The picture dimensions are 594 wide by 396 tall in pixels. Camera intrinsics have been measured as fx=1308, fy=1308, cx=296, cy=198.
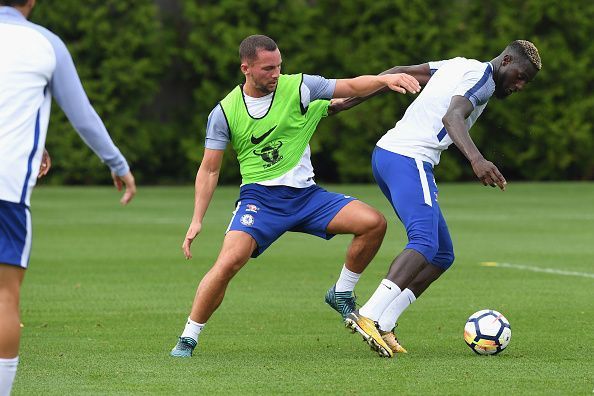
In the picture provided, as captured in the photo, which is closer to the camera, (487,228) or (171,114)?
(487,228)

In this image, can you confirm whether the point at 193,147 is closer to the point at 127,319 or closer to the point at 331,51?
the point at 331,51

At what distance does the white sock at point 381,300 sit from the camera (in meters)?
8.29

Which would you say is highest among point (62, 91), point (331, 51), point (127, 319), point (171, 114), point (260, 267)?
point (62, 91)

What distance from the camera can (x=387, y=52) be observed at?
32.0 meters

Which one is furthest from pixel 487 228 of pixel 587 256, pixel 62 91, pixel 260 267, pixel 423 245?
pixel 62 91

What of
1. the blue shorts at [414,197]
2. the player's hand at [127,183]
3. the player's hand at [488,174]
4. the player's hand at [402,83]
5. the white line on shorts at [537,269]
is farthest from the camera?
the white line on shorts at [537,269]

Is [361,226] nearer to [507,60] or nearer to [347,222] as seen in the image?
[347,222]

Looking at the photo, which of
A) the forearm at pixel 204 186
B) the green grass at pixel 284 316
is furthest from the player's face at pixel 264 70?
the green grass at pixel 284 316

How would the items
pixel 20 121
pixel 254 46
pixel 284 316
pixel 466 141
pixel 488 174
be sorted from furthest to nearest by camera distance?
pixel 284 316 → pixel 254 46 → pixel 466 141 → pixel 488 174 → pixel 20 121

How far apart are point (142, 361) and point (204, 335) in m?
1.48

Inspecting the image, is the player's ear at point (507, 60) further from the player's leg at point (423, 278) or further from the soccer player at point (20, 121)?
the soccer player at point (20, 121)

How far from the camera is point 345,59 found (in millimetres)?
32219

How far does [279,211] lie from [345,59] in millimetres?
23827

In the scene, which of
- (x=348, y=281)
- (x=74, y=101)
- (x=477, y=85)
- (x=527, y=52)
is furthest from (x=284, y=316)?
(x=74, y=101)
